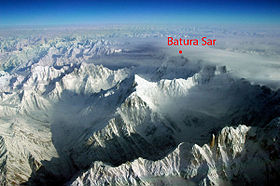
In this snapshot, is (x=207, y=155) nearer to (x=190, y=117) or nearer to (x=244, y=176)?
(x=244, y=176)

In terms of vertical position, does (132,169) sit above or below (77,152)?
above

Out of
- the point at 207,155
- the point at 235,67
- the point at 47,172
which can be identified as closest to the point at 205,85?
the point at 235,67

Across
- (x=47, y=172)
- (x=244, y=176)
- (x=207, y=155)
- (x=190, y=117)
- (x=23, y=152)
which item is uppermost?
(x=207, y=155)

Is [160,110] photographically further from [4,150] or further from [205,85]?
[4,150]

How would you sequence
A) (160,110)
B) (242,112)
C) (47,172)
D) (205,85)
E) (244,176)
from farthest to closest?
(205,85) < (160,110) < (242,112) < (47,172) < (244,176)

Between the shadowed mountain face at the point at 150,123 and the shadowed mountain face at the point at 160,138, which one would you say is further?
the shadowed mountain face at the point at 150,123

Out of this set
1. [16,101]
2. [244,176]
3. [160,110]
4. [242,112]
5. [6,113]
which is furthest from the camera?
[16,101]

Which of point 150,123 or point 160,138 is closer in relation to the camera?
point 160,138

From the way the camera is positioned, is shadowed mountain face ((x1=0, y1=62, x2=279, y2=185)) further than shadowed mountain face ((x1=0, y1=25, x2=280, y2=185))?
Yes

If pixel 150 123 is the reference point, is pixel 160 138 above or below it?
below

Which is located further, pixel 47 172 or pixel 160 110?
pixel 160 110
